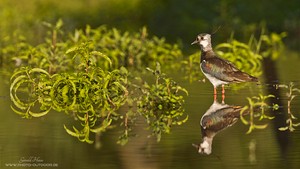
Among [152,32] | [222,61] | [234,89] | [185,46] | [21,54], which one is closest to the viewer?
[222,61]

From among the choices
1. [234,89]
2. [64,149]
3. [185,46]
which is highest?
[185,46]

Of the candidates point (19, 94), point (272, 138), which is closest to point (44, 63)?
point (19, 94)

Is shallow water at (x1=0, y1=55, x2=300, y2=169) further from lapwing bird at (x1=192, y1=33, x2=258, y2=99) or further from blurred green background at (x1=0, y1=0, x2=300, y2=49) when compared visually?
blurred green background at (x1=0, y1=0, x2=300, y2=49)

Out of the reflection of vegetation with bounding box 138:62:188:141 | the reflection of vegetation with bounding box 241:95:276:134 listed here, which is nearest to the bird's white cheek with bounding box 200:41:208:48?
the reflection of vegetation with bounding box 138:62:188:141

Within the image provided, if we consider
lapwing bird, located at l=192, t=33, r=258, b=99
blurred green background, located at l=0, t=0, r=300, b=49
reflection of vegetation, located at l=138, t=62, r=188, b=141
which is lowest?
reflection of vegetation, located at l=138, t=62, r=188, b=141

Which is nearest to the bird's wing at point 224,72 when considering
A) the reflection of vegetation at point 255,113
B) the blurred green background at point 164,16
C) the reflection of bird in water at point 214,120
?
the reflection of bird in water at point 214,120

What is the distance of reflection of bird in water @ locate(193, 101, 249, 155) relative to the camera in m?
9.65

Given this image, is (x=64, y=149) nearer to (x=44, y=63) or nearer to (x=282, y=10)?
(x=44, y=63)

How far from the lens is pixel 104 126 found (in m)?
11.1

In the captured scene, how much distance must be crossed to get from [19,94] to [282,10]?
1862 cm

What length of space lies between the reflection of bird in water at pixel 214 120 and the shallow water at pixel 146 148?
7 cm

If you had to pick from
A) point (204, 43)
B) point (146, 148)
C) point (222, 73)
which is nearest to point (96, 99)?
point (222, 73)

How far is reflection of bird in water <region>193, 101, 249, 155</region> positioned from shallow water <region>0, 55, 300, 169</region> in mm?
67

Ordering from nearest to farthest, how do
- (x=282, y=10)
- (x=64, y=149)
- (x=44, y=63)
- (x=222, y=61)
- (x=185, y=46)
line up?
(x=64, y=149), (x=222, y=61), (x=44, y=63), (x=185, y=46), (x=282, y=10)
